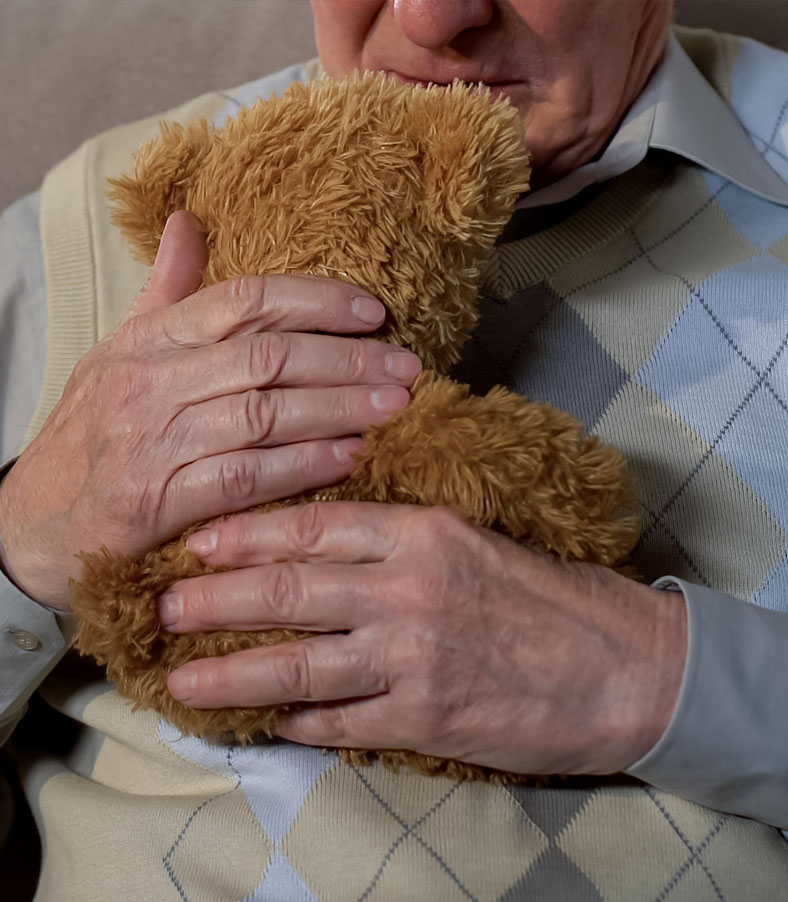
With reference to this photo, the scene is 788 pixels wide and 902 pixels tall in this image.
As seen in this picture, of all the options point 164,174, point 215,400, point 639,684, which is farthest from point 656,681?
point 164,174

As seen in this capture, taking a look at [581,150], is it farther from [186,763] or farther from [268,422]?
[186,763]

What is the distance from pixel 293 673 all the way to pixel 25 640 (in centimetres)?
33

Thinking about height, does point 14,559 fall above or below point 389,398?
below

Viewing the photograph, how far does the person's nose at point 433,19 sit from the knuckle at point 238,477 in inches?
16.3

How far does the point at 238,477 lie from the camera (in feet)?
1.86

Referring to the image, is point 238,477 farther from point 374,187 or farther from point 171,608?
point 374,187

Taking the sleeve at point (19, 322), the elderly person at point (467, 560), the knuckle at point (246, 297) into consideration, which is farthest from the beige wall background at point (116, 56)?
the knuckle at point (246, 297)

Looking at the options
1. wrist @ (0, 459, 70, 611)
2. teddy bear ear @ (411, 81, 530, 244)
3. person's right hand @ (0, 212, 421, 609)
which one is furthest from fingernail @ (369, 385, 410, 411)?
wrist @ (0, 459, 70, 611)

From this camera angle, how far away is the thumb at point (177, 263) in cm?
58

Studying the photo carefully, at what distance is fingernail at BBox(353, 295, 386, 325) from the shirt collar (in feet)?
1.26

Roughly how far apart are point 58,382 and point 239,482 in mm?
444

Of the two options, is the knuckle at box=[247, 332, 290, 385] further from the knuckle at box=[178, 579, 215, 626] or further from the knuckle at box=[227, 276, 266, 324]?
the knuckle at box=[178, 579, 215, 626]

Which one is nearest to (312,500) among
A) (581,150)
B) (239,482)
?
(239,482)

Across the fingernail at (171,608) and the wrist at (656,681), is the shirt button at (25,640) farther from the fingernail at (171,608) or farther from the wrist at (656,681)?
the wrist at (656,681)
